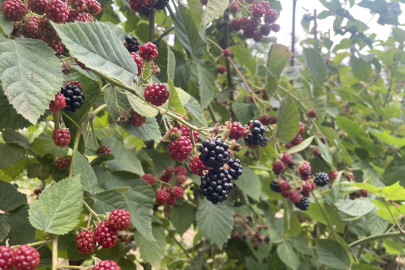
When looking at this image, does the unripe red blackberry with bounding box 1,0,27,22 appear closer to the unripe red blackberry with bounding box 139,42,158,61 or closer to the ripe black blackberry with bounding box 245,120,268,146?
the unripe red blackberry with bounding box 139,42,158,61

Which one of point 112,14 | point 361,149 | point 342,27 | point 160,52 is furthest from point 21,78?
point 342,27

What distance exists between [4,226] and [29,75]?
1.49ft

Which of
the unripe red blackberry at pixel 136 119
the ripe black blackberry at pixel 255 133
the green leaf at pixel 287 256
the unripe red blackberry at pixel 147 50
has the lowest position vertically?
the green leaf at pixel 287 256

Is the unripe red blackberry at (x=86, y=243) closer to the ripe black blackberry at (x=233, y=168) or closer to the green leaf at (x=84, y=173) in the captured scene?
the green leaf at (x=84, y=173)

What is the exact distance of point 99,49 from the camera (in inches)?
22.0

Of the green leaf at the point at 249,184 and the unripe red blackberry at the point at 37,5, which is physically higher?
the unripe red blackberry at the point at 37,5

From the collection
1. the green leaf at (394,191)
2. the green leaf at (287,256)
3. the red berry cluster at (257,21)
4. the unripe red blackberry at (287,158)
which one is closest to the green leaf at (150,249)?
the unripe red blackberry at (287,158)

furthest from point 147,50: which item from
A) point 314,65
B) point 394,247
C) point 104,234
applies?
point 394,247

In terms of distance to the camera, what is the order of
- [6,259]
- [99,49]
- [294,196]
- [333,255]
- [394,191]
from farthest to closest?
[333,255] < [294,196] < [394,191] < [99,49] < [6,259]

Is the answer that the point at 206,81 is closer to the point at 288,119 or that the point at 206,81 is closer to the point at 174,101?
the point at 288,119

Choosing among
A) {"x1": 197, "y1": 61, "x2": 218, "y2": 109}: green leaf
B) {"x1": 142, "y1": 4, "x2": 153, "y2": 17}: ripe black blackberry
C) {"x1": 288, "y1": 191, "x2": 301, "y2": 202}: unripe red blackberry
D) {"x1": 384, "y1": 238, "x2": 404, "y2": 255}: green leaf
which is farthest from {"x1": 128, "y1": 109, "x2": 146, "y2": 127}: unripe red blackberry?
{"x1": 384, "y1": 238, "x2": 404, "y2": 255}: green leaf

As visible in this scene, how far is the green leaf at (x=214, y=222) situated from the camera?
1362 mm

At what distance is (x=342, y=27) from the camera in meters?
2.21

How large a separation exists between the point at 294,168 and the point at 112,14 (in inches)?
52.3
